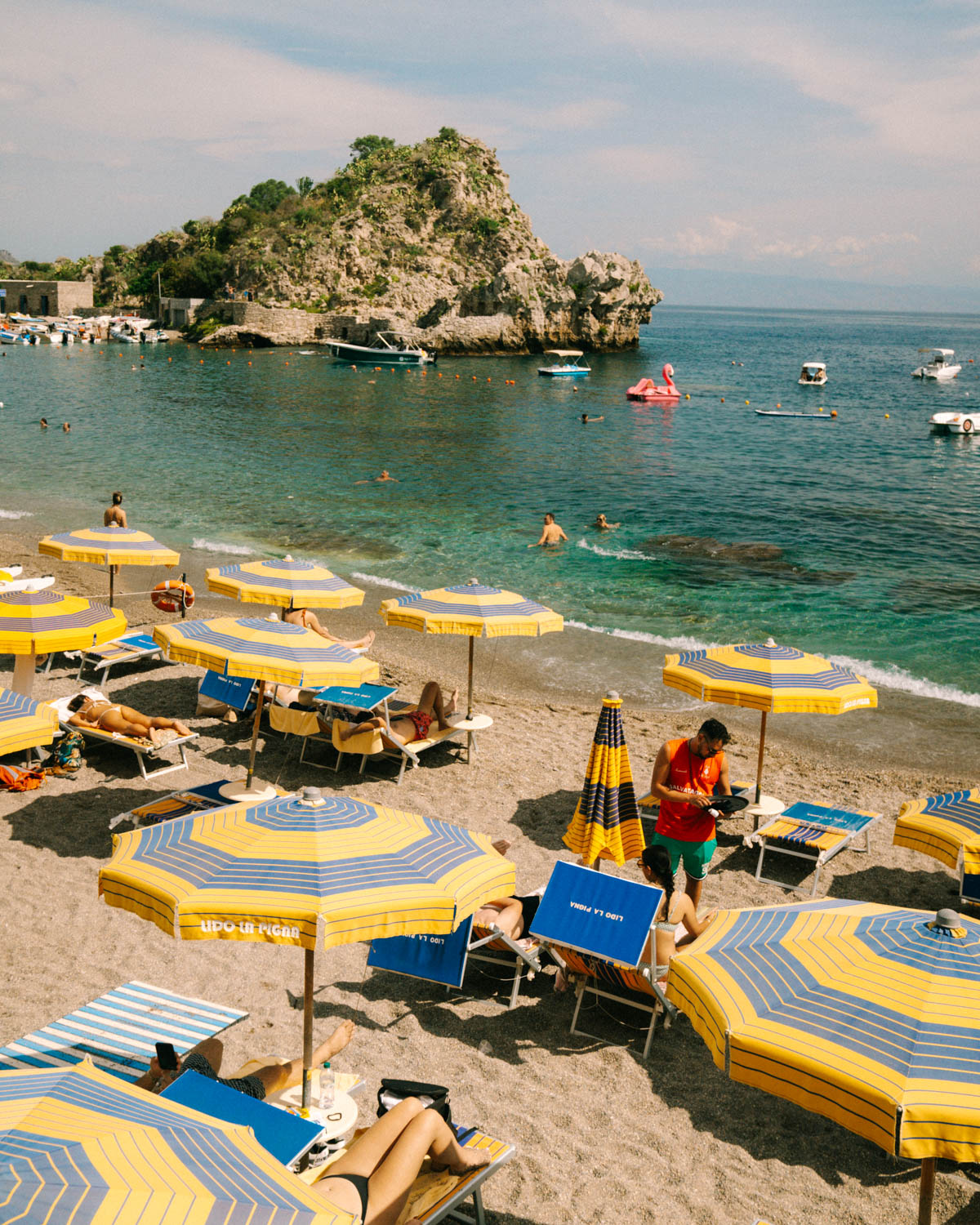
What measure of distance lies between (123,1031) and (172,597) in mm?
11606

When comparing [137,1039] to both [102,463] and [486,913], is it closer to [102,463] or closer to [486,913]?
[486,913]

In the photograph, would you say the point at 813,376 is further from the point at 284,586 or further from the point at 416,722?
the point at 416,722

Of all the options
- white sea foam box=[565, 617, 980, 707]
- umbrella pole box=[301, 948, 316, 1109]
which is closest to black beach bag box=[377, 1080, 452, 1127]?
umbrella pole box=[301, 948, 316, 1109]

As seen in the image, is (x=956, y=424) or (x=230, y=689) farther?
(x=956, y=424)

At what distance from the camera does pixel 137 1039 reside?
17.6ft

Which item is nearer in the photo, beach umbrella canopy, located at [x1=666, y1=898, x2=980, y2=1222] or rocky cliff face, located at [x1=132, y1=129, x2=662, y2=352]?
beach umbrella canopy, located at [x1=666, y1=898, x2=980, y2=1222]

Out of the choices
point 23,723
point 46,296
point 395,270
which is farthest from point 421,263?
point 23,723

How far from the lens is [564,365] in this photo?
72.9 metres

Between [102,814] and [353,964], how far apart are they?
3.44 m

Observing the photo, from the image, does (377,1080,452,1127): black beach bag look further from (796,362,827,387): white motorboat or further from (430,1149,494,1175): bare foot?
(796,362,827,387): white motorboat

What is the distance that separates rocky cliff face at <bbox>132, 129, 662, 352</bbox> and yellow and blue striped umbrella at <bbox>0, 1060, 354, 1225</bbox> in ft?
266

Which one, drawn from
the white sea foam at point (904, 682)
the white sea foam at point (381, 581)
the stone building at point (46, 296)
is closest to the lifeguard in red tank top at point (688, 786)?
the white sea foam at point (904, 682)

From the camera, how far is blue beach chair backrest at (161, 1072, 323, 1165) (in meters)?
4.41

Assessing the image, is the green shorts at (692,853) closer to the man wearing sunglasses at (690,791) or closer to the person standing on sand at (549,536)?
the man wearing sunglasses at (690,791)
